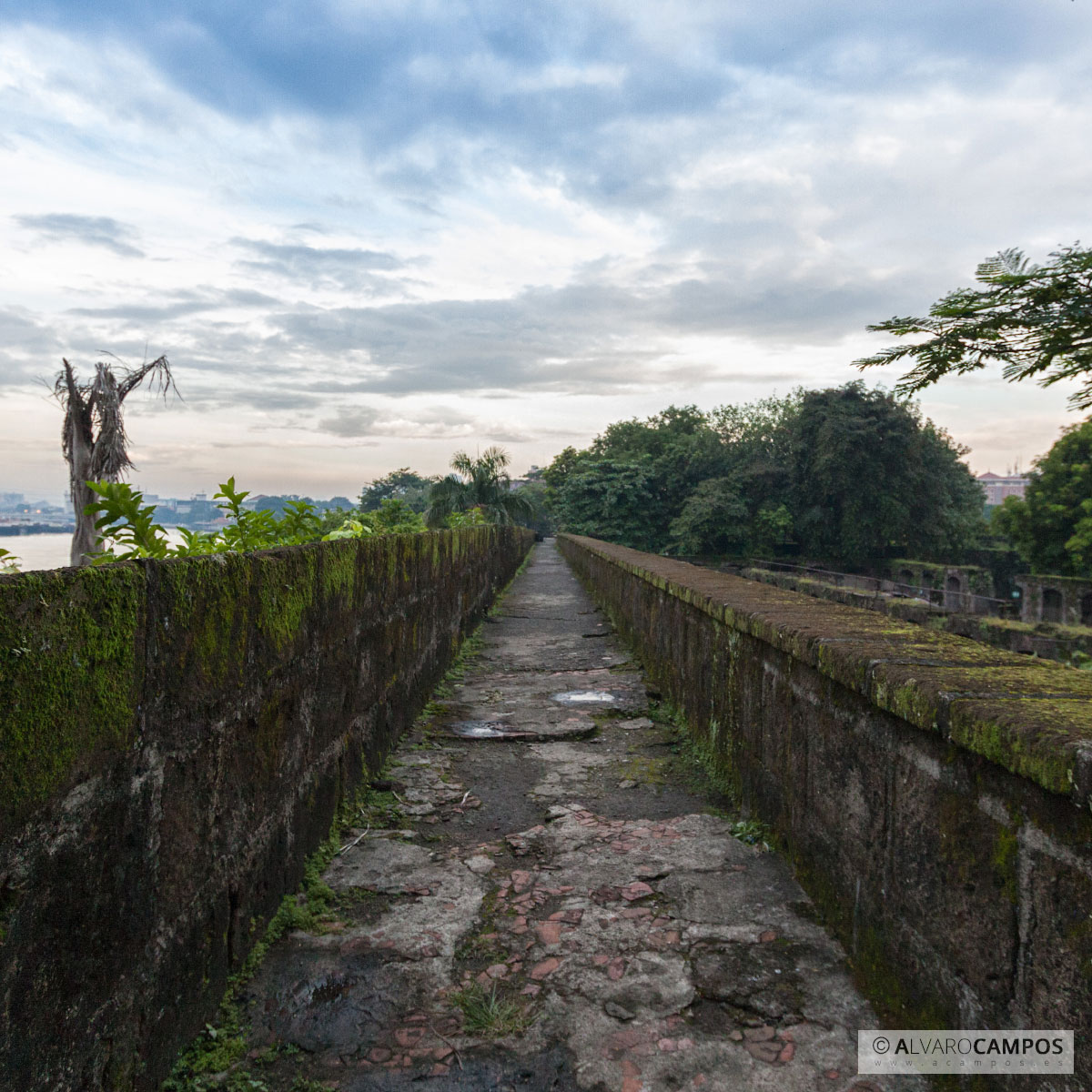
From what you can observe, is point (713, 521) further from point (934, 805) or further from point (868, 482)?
point (934, 805)

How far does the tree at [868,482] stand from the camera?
3688 cm

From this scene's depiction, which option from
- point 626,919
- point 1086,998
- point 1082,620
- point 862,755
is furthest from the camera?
point 1082,620

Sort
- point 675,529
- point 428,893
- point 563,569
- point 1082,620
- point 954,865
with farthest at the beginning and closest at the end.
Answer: point 675,529 → point 1082,620 → point 563,569 → point 428,893 → point 954,865

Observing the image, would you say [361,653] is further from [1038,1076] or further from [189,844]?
[1038,1076]

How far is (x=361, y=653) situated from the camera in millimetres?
3455

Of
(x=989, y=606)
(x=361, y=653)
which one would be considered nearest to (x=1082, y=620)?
(x=989, y=606)

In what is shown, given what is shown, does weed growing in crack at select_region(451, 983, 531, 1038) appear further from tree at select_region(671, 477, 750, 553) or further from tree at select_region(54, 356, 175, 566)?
tree at select_region(671, 477, 750, 553)

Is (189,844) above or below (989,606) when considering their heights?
above

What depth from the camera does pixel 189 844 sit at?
1792 millimetres

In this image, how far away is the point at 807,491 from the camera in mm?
39156

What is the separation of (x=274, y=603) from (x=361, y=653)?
1.15 m

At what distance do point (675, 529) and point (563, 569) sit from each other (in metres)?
18.8

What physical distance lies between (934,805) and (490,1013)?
3.72 feet

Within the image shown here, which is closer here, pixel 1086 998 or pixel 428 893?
pixel 1086 998
